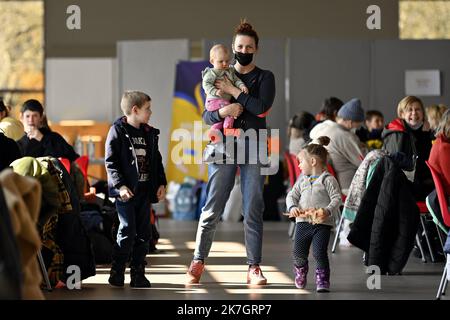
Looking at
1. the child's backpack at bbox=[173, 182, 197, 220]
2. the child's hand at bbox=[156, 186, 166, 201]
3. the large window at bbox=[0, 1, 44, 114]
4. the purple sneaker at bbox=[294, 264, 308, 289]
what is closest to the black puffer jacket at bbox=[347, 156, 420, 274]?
the purple sneaker at bbox=[294, 264, 308, 289]

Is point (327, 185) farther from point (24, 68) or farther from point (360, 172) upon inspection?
point (24, 68)

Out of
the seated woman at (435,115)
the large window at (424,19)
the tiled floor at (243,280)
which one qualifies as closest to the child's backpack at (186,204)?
the tiled floor at (243,280)

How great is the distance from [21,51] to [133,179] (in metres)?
11.1

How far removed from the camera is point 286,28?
14.8 meters

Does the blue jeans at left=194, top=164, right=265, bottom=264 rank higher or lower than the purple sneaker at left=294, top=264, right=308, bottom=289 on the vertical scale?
higher

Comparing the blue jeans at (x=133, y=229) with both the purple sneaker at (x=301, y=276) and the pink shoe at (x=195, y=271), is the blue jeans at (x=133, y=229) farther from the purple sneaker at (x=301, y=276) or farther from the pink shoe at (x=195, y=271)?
the purple sneaker at (x=301, y=276)

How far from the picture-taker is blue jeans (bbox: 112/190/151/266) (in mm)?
5859

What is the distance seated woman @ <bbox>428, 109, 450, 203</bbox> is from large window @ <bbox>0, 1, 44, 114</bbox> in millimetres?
10477

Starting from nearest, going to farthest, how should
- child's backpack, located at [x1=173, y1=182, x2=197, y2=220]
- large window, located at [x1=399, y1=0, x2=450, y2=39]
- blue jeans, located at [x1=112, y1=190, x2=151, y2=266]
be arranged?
blue jeans, located at [x1=112, y1=190, x2=151, y2=266]
child's backpack, located at [x1=173, y1=182, x2=197, y2=220]
large window, located at [x1=399, y1=0, x2=450, y2=39]

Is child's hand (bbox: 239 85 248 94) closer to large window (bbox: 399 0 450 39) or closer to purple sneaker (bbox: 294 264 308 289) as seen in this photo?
purple sneaker (bbox: 294 264 308 289)

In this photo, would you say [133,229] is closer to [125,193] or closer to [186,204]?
[125,193]

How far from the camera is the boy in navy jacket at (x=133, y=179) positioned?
5844 millimetres
